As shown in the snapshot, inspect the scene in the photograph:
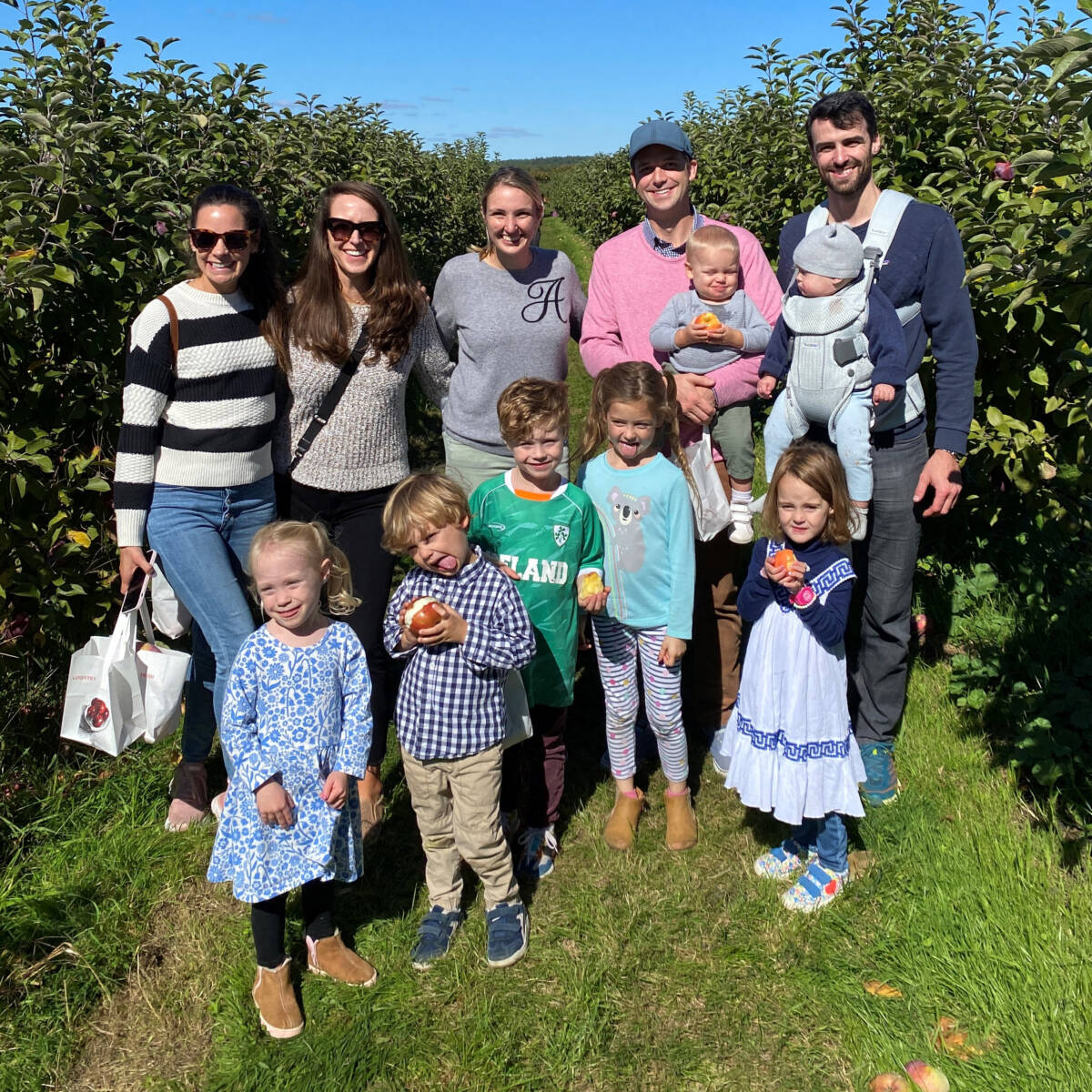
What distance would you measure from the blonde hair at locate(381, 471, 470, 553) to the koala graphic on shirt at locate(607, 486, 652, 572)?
559 millimetres

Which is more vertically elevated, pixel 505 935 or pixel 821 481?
pixel 821 481

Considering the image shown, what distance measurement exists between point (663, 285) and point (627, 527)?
2.89 feet

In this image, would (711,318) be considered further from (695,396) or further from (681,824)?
(681,824)

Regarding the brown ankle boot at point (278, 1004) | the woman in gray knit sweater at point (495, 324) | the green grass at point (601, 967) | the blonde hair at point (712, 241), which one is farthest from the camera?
the woman in gray knit sweater at point (495, 324)

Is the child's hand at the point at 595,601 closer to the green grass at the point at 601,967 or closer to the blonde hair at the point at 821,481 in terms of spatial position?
the blonde hair at the point at 821,481

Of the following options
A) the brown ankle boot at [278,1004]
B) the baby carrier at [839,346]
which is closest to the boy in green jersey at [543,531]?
the baby carrier at [839,346]

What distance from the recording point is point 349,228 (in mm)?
2842

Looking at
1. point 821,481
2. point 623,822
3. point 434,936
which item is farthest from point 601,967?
point 821,481

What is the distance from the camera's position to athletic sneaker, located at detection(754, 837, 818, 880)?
3.00 meters

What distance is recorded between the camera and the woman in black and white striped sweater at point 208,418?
267 cm

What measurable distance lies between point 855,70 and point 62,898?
5.39 meters

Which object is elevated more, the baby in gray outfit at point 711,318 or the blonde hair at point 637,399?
the baby in gray outfit at point 711,318

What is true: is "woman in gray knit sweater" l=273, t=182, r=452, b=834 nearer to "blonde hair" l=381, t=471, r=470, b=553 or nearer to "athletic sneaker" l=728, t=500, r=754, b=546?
"blonde hair" l=381, t=471, r=470, b=553

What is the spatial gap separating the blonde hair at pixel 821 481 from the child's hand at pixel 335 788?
1378 millimetres
